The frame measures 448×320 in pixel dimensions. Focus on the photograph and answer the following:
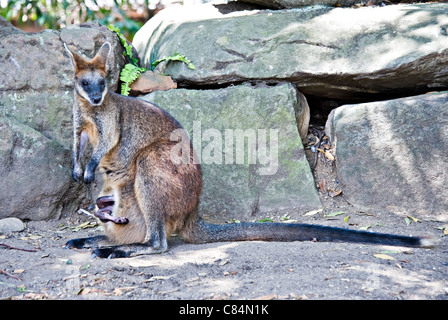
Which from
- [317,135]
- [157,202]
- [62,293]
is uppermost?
[317,135]

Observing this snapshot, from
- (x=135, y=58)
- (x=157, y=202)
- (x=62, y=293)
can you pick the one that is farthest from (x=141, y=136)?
(x=135, y=58)

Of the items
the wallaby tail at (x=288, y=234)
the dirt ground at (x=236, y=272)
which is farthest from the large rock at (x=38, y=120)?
the wallaby tail at (x=288, y=234)

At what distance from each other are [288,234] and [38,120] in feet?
11.7

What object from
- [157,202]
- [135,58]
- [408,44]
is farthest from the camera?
[135,58]

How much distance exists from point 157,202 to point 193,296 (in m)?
1.39

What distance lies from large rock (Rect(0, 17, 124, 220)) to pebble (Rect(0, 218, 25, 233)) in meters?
0.17

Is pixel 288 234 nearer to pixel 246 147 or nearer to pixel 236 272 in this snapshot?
pixel 236 272

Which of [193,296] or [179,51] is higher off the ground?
[179,51]

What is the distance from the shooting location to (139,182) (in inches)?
189

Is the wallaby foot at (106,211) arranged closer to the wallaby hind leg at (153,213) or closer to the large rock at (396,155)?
the wallaby hind leg at (153,213)

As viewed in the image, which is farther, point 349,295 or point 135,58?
point 135,58

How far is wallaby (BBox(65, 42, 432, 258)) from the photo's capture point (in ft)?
15.5

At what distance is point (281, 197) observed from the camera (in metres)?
6.09

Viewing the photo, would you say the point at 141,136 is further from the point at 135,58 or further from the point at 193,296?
the point at 135,58
